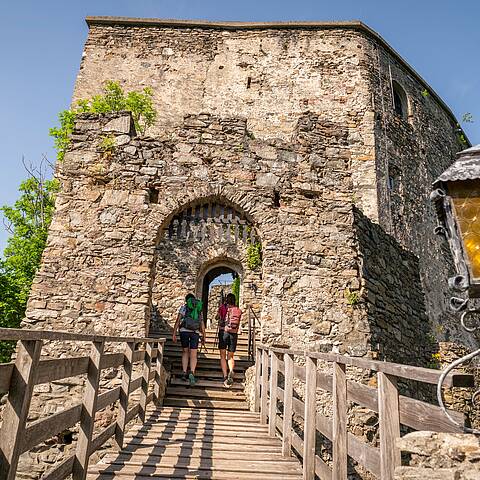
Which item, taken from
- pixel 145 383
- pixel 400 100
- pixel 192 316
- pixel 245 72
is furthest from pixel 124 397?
pixel 400 100

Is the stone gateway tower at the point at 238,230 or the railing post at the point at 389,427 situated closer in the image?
the railing post at the point at 389,427

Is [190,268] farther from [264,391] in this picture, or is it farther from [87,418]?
[87,418]

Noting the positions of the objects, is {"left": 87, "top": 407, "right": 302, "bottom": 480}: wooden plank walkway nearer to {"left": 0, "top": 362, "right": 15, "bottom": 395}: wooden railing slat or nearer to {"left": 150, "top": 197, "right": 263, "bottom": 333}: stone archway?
{"left": 0, "top": 362, "right": 15, "bottom": 395}: wooden railing slat

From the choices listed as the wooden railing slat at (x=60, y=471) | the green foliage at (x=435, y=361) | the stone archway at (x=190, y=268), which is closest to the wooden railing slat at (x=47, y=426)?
the wooden railing slat at (x=60, y=471)

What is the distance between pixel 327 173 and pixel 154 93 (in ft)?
30.2

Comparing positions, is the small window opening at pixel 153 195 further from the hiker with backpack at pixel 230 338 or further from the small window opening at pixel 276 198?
the hiker with backpack at pixel 230 338

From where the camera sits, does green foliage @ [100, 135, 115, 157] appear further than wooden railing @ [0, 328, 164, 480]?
Yes

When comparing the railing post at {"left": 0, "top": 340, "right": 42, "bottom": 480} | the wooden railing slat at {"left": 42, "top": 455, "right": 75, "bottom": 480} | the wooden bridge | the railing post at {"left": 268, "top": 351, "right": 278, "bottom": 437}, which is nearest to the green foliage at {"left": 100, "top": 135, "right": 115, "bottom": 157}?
the wooden bridge

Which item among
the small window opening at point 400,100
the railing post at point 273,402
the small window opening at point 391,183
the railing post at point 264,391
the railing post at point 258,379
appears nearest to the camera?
the railing post at point 273,402

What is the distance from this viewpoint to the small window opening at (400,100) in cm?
1455

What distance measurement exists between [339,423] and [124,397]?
6.98 feet

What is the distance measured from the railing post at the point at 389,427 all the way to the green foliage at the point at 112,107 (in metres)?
11.1

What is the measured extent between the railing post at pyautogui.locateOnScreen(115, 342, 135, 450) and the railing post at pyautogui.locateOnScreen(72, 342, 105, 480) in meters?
0.95

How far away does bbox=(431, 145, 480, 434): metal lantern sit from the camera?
1.32 m
